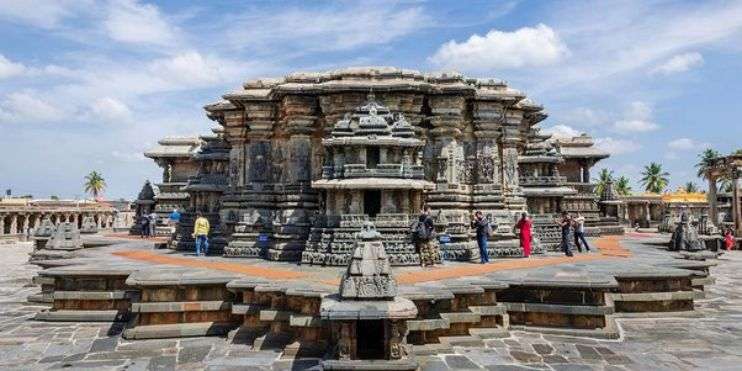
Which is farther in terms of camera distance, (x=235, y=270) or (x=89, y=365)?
(x=235, y=270)

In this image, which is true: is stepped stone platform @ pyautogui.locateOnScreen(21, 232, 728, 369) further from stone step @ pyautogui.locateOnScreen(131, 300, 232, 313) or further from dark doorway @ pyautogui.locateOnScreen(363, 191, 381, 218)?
dark doorway @ pyautogui.locateOnScreen(363, 191, 381, 218)

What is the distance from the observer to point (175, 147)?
31484 mm

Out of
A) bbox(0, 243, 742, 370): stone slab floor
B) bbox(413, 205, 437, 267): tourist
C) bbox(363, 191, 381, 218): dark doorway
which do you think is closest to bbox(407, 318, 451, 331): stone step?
bbox(0, 243, 742, 370): stone slab floor

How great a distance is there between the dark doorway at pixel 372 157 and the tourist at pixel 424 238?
194cm

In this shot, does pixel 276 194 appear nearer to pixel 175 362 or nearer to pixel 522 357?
pixel 175 362

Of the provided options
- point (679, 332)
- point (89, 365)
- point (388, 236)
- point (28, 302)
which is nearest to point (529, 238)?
point (388, 236)

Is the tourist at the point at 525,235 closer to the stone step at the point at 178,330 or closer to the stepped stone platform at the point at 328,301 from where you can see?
the stepped stone platform at the point at 328,301

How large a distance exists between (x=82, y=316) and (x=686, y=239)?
19.4 meters

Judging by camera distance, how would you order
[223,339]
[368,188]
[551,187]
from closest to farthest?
[223,339]
[368,188]
[551,187]

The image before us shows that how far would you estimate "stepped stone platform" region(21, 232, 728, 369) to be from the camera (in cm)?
812

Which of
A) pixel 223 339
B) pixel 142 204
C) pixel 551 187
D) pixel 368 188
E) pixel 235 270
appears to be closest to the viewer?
pixel 223 339

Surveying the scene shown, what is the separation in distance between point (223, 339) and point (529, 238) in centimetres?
950

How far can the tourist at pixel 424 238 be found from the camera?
40.3 feet

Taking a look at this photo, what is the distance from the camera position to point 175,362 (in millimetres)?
7535
